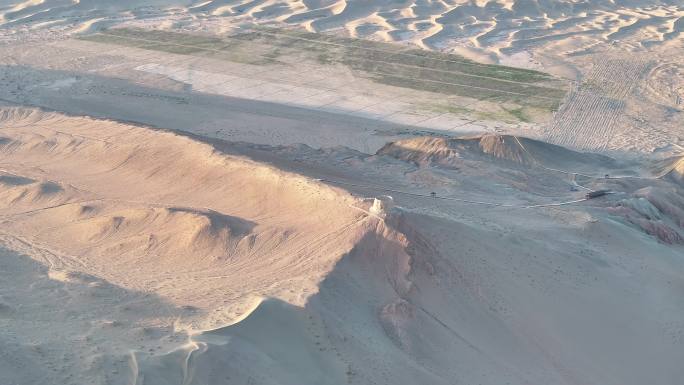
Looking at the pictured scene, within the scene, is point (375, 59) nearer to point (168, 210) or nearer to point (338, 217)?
point (168, 210)

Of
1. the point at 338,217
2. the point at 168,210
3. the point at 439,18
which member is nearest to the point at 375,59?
the point at 439,18

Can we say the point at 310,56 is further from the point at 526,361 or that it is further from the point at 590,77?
the point at 526,361

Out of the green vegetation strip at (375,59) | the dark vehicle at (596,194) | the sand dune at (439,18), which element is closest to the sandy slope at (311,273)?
the dark vehicle at (596,194)

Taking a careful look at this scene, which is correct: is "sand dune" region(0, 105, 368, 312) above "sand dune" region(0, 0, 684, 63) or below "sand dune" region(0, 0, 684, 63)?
above

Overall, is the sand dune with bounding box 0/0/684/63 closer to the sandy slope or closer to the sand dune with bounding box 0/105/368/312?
the sandy slope

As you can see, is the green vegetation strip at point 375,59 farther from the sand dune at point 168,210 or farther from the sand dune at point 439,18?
the sand dune at point 168,210

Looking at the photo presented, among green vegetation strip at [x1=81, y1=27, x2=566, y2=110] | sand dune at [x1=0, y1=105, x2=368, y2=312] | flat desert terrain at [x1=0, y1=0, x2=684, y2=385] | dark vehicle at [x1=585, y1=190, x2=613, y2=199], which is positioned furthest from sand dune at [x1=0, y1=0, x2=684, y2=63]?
sand dune at [x1=0, y1=105, x2=368, y2=312]
